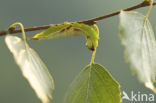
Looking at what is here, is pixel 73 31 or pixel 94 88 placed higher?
pixel 73 31

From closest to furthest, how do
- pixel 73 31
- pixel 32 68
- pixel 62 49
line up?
pixel 32 68
pixel 73 31
pixel 62 49

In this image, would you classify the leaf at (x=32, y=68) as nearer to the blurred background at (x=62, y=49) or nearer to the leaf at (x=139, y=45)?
the leaf at (x=139, y=45)

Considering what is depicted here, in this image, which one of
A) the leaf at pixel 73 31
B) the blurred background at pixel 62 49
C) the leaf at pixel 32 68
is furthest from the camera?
the blurred background at pixel 62 49

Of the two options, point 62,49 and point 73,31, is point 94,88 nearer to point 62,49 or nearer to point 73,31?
point 73,31

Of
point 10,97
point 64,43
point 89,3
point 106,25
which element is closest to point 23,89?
point 10,97

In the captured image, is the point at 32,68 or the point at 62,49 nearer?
the point at 32,68

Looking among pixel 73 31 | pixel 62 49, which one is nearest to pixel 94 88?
pixel 73 31

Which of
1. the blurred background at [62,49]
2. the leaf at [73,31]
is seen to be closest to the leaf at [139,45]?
the leaf at [73,31]
